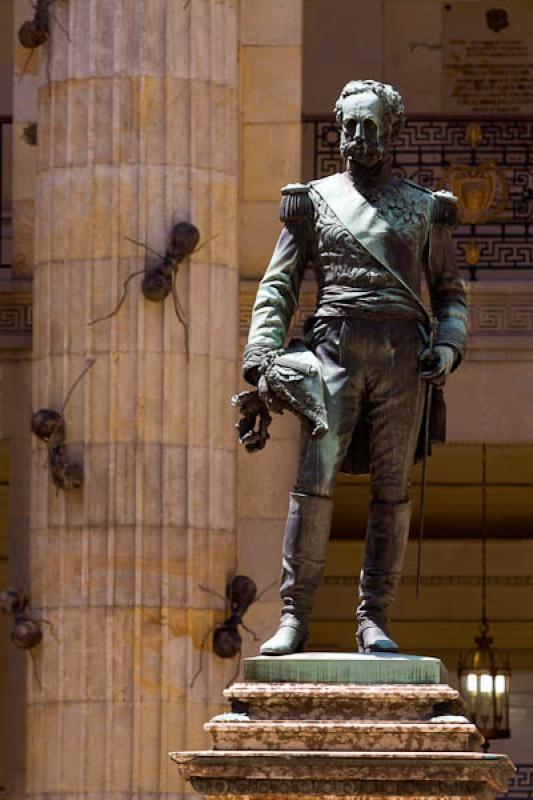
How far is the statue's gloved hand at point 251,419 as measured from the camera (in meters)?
11.9

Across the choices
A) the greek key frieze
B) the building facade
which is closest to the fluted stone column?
the building facade

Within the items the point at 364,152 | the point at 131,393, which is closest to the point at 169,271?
the point at 131,393

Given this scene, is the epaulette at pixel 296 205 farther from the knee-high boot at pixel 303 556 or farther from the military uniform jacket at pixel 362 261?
the knee-high boot at pixel 303 556

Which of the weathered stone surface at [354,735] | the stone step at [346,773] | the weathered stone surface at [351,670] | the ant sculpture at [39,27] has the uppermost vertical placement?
the ant sculpture at [39,27]

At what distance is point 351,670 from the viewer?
37.8 feet

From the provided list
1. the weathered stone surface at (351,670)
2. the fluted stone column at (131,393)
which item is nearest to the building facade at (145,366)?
the fluted stone column at (131,393)

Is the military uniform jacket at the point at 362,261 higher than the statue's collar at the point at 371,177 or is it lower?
lower

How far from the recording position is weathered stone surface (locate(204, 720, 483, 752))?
37.2 feet

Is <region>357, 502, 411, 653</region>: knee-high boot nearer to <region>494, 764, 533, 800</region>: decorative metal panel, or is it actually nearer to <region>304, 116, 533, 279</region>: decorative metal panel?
<region>304, 116, 533, 279</region>: decorative metal panel

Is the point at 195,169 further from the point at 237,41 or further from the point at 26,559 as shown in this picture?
the point at 26,559

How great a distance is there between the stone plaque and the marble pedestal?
15.4 meters

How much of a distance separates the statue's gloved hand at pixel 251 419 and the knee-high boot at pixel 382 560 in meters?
0.56

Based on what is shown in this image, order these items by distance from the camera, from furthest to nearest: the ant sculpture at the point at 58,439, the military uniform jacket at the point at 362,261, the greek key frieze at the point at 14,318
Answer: the greek key frieze at the point at 14,318 → the ant sculpture at the point at 58,439 → the military uniform jacket at the point at 362,261

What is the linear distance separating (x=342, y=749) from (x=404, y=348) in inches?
66.0
